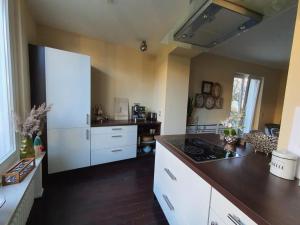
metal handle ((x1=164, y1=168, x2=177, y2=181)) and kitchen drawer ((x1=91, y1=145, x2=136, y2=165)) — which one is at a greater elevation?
metal handle ((x1=164, y1=168, x2=177, y2=181))

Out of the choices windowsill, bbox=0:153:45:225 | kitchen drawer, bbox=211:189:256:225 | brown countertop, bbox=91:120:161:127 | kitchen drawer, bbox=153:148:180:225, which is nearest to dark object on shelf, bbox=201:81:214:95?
brown countertop, bbox=91:120:161:127

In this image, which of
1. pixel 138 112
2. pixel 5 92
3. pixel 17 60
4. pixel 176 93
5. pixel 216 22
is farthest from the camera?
pixel 138 112

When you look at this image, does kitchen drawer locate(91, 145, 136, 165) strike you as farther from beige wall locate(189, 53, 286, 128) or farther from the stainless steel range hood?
the stainless steel range hood

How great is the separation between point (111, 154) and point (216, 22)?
8.08ft

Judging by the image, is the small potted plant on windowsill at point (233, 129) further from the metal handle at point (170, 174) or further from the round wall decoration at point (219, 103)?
the round wall decoration at point (219, 103)

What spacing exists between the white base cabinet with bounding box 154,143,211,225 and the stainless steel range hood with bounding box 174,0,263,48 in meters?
1.10

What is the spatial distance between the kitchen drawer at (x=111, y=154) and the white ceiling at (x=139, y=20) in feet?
6.71

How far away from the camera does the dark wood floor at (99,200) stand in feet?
5.07

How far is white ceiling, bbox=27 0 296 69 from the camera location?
5.56 feet

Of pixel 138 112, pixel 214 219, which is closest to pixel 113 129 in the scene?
pixel 138 112

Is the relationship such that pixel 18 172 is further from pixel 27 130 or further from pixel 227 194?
pixel 227 194

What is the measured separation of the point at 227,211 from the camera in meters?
0.76

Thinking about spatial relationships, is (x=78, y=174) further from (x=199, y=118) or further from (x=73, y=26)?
(x=199, y=118)

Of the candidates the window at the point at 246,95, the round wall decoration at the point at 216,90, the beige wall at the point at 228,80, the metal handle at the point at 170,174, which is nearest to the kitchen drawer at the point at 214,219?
the metal handle at the point at 170,174
